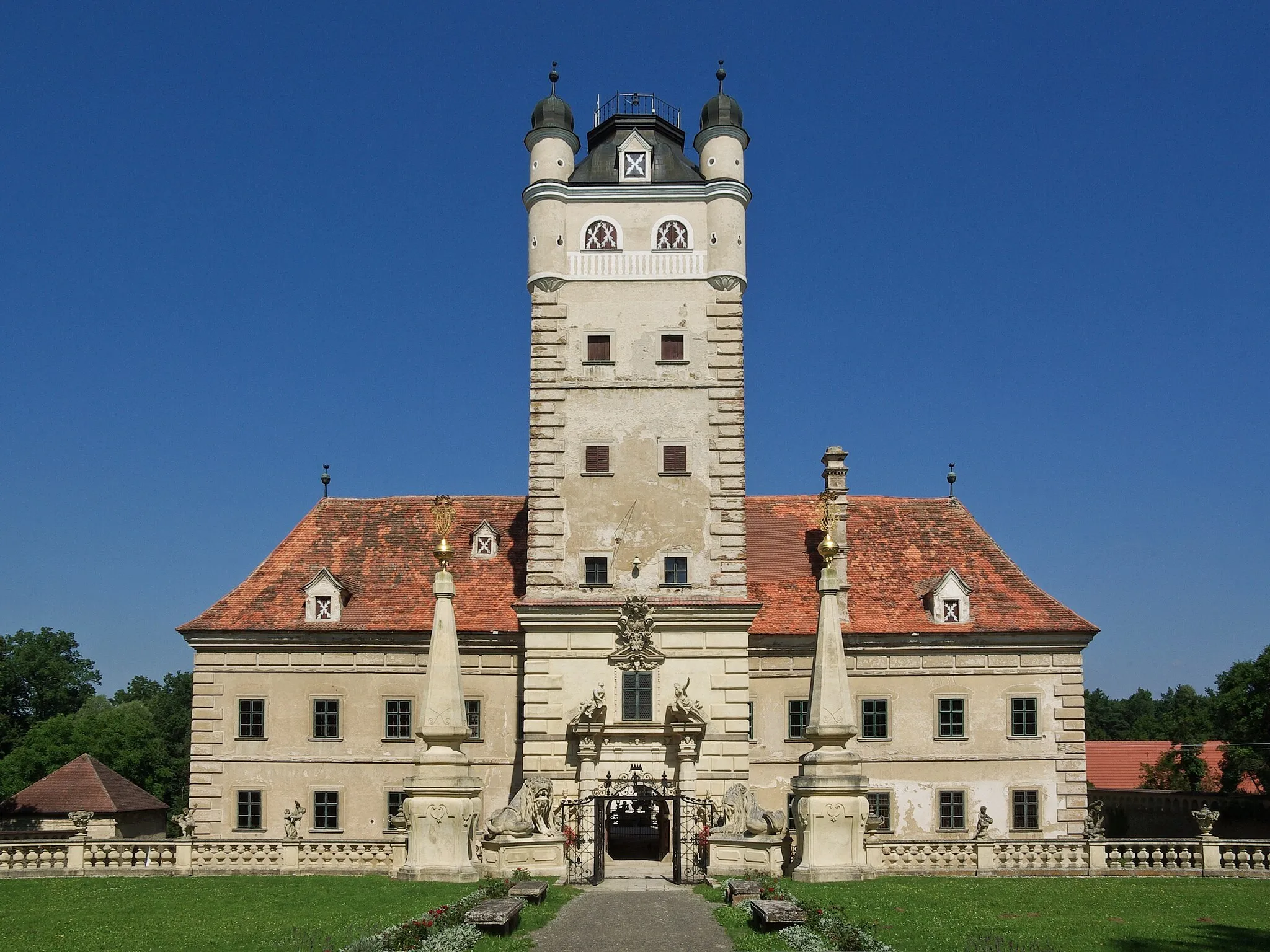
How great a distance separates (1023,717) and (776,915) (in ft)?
68.6

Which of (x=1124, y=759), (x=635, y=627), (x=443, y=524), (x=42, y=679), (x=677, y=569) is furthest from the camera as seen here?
(x=42, y=679)

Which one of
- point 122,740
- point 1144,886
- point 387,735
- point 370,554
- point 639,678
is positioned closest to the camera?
point 1144,886

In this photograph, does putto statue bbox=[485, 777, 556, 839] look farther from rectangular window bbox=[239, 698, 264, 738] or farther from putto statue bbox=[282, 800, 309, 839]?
rectangular window bbox=[239, 698, 264, 738]

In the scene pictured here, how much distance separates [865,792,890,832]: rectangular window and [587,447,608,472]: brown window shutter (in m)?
12.0

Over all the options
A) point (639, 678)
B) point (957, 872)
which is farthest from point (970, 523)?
point (957, 872)

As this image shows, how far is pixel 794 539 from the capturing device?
41.4 metres

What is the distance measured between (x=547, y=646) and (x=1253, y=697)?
93.5ft

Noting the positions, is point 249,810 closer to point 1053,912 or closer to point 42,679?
point 1053,912

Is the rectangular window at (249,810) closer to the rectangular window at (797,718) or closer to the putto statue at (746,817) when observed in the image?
the putto statue at (746,817)

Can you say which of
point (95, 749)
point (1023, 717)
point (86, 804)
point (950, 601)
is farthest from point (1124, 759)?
point (95, 749)

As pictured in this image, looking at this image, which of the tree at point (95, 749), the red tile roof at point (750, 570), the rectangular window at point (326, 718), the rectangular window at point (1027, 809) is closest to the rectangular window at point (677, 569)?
the red tile roof at point (750, 570)

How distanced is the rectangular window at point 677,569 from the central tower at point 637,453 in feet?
0.15

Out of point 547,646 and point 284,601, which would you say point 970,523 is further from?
point 284,601

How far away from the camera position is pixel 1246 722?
160 feet
